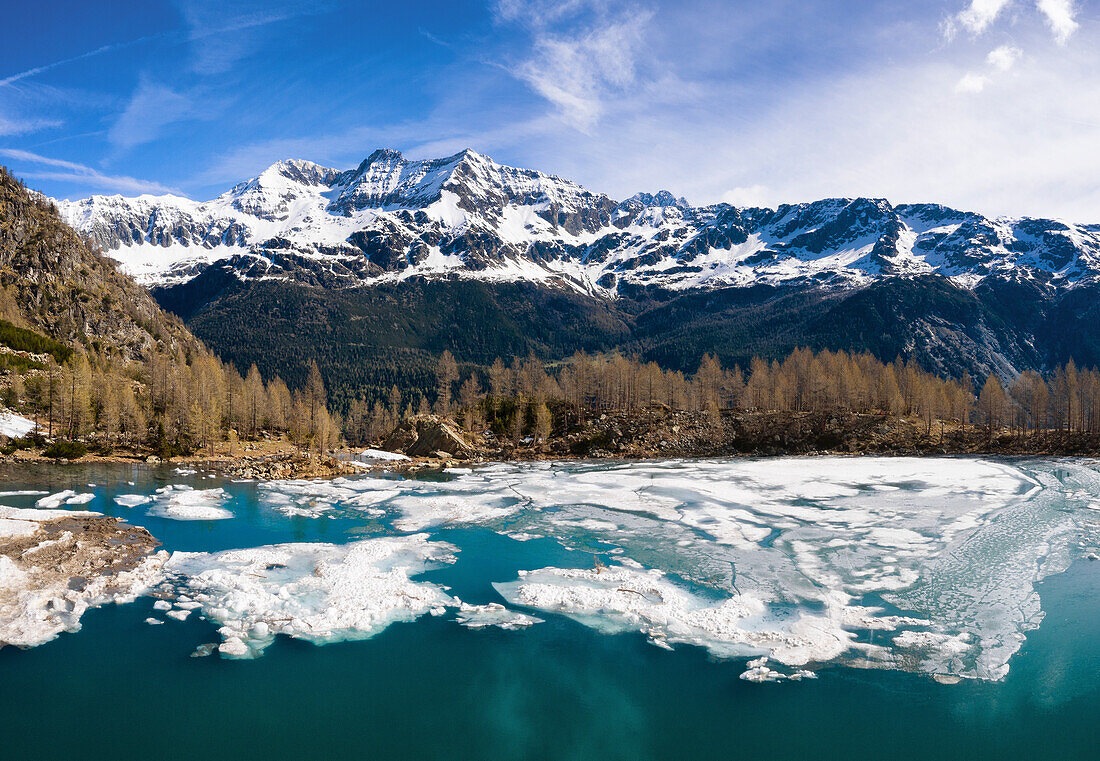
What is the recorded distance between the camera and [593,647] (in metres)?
20.0

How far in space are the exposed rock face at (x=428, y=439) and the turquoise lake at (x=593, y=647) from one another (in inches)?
1851

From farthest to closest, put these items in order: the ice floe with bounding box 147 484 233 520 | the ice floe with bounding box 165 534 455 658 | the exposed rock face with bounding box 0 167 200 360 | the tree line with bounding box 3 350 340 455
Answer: the exposed rock face with bounding box 0 167 200 360 → the tree line with bounding box 3 350 340 455 → the ice floe with bounding box 147 484 233 520 → the ice floe with bounding box 165 534 455 658

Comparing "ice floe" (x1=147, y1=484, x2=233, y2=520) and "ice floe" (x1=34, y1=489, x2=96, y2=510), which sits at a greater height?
"ice floe" (x1=34, y1=489, x2=96, y2=510)

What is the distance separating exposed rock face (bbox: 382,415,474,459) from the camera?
3346 inches

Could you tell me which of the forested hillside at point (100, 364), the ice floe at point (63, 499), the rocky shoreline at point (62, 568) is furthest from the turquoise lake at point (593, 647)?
the forested hillside at point (100, 364)

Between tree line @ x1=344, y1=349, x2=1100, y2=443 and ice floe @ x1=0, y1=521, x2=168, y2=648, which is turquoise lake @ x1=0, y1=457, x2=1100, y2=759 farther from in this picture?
tree line @ x1=344, y1=349, x2=1100, y2=443

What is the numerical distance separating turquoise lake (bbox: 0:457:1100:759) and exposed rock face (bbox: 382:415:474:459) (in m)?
47.0

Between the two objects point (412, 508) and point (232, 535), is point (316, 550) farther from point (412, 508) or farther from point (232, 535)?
point (412, 508)

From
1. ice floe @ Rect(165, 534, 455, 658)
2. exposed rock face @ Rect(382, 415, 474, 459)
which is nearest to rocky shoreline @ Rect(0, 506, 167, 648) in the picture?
ice floe @ Rect(165, 534, 455, 658)

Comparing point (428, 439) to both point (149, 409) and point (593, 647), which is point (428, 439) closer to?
point (149, 409)

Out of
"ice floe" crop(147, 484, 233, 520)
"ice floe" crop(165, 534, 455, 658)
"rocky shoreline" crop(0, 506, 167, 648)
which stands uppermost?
"rocky shoreline" crop(0, 506, 167, 648)

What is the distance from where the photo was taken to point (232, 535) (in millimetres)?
34719

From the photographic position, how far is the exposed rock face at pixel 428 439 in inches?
3346

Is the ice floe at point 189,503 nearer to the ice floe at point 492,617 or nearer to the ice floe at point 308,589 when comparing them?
the ice floe at point 308,589
